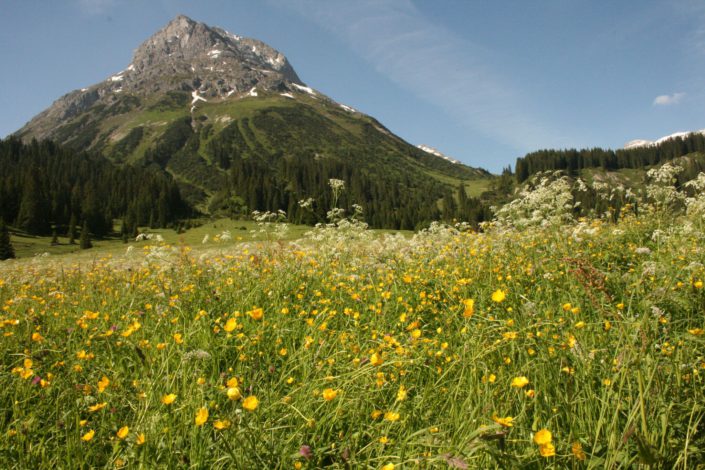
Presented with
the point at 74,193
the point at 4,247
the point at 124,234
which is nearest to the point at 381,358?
the point at 4,247

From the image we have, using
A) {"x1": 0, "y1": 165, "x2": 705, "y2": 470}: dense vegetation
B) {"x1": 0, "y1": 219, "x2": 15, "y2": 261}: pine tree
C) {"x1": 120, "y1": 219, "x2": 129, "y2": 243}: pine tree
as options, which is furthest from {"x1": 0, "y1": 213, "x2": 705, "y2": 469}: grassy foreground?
{"x1": 120, "y1": 219, "x2": 129, "y2": 243}: pine tree

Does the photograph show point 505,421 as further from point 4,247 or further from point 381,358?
point 4,247

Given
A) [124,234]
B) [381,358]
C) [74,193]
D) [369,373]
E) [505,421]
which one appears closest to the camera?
[505,421]

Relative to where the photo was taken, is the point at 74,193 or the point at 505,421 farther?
the point at 74,193

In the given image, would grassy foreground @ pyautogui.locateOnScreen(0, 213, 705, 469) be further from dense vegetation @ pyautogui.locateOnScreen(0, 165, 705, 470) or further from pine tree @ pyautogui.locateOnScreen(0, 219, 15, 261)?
pine tree @ pyautogui.locateOnScreen(0, 219, 15, 261)

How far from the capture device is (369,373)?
2.69 m

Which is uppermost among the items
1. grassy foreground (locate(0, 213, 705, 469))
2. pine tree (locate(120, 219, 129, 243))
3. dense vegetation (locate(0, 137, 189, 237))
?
dense vegetation (locate(0, 137, 189, 237))

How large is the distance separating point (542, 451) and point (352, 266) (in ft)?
17.1

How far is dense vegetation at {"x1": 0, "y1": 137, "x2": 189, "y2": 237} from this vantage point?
3839 inches

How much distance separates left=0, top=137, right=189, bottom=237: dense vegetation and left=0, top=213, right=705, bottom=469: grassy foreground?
105214mm

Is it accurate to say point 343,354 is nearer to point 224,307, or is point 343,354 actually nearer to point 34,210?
point 224,307

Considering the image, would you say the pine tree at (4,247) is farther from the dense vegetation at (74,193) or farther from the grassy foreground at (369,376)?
the grassy foreground at (369,376)

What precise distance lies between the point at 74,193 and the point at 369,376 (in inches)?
5647

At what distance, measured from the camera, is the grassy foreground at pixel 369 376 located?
200cm
